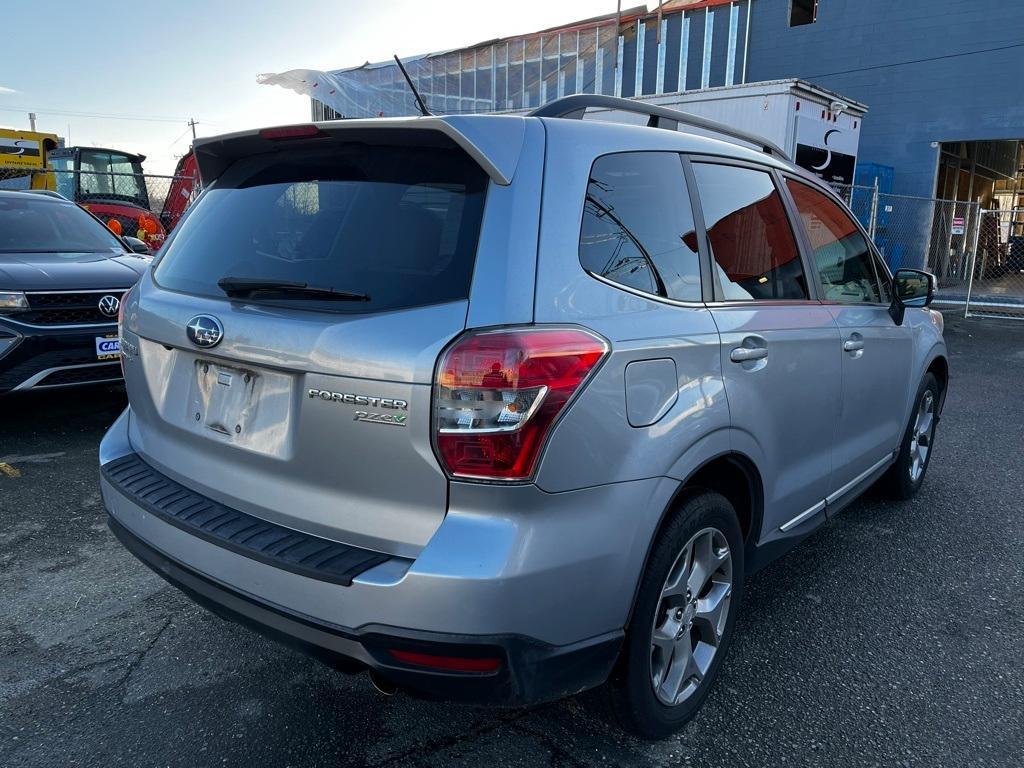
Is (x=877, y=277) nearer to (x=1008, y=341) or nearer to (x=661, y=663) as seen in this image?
(x=661, y=663)

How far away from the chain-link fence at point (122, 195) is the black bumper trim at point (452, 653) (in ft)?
42.1

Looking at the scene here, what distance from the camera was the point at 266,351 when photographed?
203 centimetres

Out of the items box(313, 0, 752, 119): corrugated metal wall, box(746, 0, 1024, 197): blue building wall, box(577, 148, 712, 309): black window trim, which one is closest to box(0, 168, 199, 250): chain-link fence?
box(313, 0, 752, 119): corrugated metal wall

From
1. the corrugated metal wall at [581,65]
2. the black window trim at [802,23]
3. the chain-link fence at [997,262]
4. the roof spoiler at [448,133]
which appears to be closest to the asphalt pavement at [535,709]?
the roof spoiler at [448,133]

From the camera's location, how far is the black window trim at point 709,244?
8.31 ft

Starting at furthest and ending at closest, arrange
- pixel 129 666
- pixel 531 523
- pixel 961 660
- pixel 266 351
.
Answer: pixel 961 660 < pixel 129 666 < pixel 266 351 < pixel 531 523

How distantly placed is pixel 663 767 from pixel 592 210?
1658 mm

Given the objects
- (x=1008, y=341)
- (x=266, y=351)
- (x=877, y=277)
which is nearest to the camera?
(x=266, y=351)

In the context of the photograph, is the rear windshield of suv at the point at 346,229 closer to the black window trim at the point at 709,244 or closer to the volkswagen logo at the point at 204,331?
the volkswagen logo at the point at 204,331

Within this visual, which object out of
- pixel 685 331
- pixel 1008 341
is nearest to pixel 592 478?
pixel 685 331

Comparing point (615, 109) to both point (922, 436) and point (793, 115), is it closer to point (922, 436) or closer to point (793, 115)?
point (922, 436)

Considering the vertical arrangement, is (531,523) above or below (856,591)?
above

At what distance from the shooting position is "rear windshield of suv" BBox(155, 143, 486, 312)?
6.43 ft

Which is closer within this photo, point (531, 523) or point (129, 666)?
point (531, 523)
